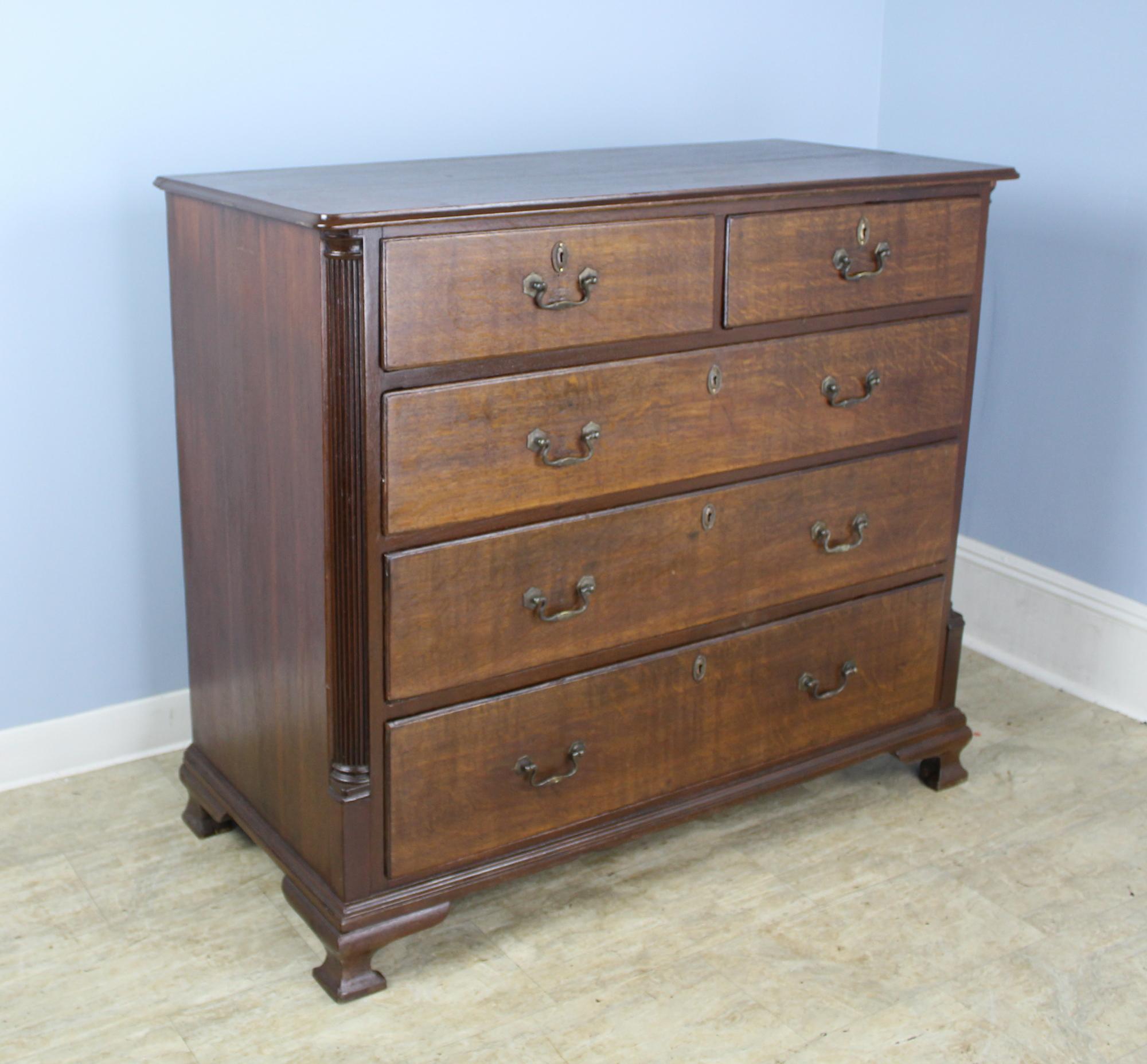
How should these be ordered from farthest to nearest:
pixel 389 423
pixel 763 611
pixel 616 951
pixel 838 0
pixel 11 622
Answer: pixel 838 0 → pixel 11 622 → pixel 763 611 → pixel 616 951 → pixel 389 423

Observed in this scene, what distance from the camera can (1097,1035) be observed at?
1.78 metres

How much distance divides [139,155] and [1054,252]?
1.63 m

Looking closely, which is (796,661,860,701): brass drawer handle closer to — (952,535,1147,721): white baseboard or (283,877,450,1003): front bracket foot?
(952,535,1147,721): white baseboard

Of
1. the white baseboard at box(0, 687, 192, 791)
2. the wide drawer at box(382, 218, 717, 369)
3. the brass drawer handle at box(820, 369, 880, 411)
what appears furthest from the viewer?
the white baseboard at box(0, 687, 192, 791)

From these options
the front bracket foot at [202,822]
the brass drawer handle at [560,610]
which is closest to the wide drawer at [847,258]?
the brass drawer handle at [560,610]

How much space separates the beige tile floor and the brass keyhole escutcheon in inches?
12.0

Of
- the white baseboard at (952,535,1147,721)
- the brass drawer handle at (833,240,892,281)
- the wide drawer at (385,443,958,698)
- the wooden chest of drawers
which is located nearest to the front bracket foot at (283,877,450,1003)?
the wooden chest of drawers

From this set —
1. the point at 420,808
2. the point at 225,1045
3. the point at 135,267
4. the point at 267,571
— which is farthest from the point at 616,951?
the point at 135,267

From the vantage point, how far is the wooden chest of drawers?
1.67 m

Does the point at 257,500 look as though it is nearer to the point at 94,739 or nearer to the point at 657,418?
the point at 657,418

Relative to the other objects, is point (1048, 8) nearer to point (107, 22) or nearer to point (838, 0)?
point (838, 0)

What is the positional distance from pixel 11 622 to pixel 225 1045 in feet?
2.67

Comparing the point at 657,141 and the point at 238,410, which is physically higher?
the point at 657,141

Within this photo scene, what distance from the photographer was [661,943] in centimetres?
194
